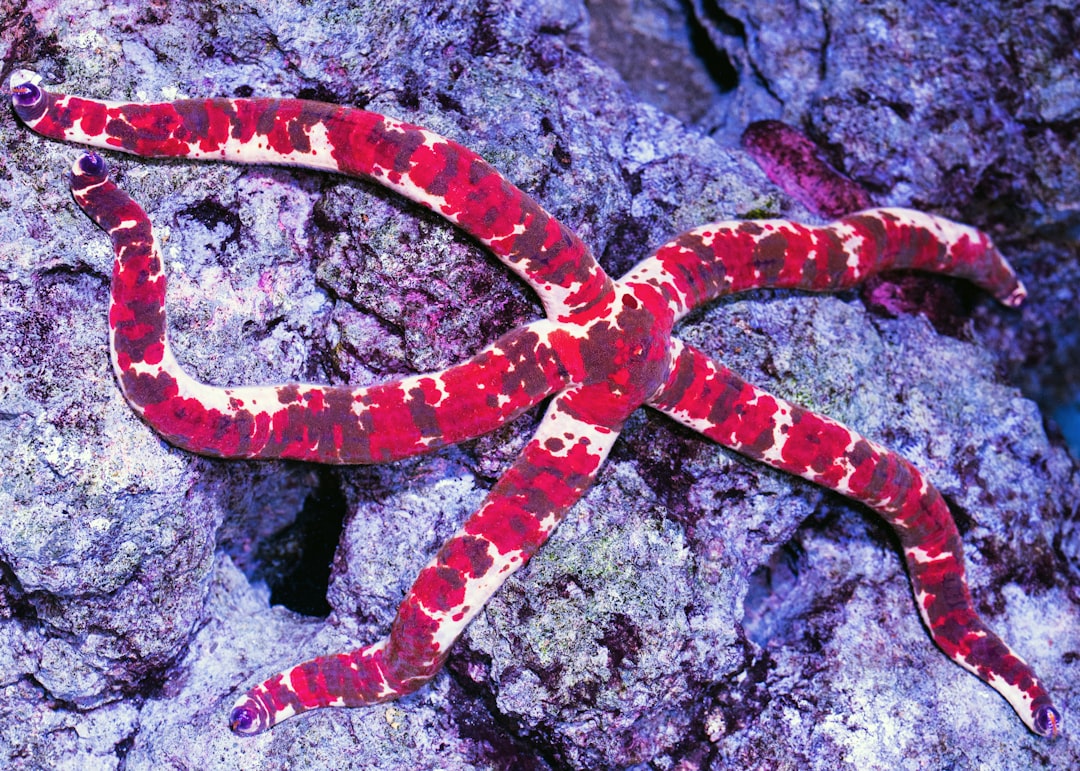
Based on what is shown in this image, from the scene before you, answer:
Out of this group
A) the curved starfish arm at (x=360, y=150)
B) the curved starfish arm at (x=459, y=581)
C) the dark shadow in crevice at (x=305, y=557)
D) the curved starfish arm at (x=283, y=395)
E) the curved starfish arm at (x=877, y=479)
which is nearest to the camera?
the curved starfish arm at (x=283, y=395)

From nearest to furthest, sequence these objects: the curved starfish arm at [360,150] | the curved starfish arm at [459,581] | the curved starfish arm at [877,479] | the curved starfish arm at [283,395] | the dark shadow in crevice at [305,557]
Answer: the curved starfish arm at [283,395] → the curved starfish arm at [360,150] → the curved starfish arm at [459,581] → the curved starfish arm at [877,479] → the dark shadow in crevice at [305,557]

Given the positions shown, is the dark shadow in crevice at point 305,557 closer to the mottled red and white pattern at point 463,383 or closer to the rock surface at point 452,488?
the rock surface at point 452,488

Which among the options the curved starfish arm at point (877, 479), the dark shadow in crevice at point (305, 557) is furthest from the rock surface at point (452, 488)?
the curved starfish arm at point (877, 479)

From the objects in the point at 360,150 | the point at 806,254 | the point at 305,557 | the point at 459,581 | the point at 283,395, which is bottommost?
the point at 305,557

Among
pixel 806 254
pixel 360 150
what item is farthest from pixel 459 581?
pixel 806 254

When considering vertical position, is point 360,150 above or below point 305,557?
above

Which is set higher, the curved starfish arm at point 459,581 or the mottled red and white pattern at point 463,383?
the mottled red and white pattern at point 463,383

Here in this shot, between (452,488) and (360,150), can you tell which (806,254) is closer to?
(452,488)

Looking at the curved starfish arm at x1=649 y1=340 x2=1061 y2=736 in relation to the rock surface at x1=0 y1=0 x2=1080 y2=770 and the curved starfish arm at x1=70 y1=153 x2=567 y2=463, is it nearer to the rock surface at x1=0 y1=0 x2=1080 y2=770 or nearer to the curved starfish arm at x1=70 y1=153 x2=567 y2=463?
the rock surface at x1=0 y1=0 x2=1080 y2=770
